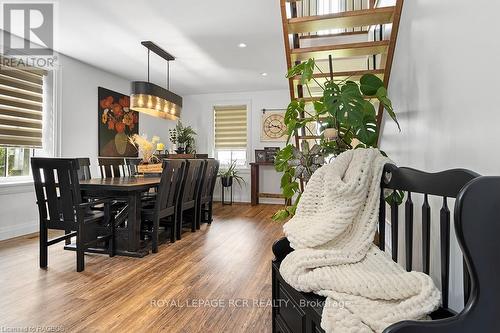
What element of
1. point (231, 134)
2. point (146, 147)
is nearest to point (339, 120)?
point (146, 147)

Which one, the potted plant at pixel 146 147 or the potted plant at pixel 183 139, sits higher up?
the potted plant at pixel 183 139

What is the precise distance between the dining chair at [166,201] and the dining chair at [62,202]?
56 cm

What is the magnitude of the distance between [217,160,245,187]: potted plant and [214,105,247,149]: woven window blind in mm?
467

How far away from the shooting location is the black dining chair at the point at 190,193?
370cm

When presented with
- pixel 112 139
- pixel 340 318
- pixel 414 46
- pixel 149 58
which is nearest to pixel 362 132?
pixel 414 46

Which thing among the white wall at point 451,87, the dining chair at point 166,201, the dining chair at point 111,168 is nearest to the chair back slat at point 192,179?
the dining chair at point 166,201

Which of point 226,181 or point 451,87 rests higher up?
point 451,87

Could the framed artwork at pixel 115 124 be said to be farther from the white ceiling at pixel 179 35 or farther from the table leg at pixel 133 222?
the table leg at pixel 133 222

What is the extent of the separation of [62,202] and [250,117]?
472 cm

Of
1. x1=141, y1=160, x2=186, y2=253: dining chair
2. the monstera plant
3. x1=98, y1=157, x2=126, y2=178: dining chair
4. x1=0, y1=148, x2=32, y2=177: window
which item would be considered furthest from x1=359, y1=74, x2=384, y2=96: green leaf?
x1=0, y1=148, x2=32, y2=177: window

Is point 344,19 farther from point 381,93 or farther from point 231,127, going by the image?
point 231,127

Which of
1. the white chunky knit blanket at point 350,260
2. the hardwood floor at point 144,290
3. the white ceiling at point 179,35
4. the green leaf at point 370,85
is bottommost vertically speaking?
the hardwood floor at point 144,290

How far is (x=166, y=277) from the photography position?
246cm

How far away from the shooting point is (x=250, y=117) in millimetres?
6762
